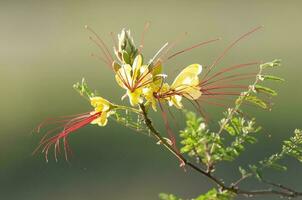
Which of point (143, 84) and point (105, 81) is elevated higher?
point (105, 81)

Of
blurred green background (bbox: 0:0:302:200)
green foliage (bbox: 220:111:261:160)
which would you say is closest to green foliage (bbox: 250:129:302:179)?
green foliage (bbox: 220:111:261:160)

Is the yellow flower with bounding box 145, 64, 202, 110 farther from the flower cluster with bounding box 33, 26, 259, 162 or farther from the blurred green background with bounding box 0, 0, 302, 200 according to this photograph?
the blurred green background with bounding box 0, 0, 302, 200

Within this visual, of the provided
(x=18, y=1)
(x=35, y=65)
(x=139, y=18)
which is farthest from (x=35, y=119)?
(x=18, y=1)

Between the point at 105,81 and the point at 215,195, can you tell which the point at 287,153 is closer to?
the point at 215,195

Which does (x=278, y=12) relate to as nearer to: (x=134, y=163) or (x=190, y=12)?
(x=190, y=12)

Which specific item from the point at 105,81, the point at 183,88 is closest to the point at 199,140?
the point at 183,88

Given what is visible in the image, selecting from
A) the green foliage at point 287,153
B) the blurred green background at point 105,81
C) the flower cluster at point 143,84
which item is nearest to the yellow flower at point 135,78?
the flower cluster at point 143,84

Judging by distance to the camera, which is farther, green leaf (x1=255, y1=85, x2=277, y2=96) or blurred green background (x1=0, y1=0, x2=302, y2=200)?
blurred green background (x1=0, y1=0, x2=302, y2=200)
